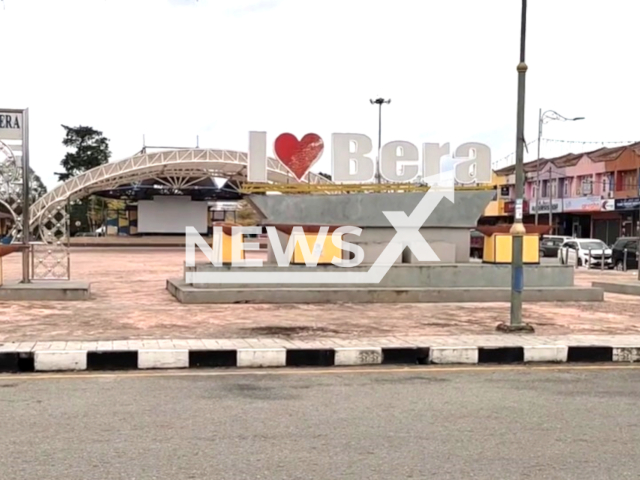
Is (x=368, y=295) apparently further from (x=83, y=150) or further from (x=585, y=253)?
(x=83, y=150)

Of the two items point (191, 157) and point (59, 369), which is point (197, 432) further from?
point (191, 157)

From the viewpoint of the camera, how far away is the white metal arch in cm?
4447

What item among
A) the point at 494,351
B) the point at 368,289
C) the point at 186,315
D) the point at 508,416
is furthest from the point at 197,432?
the point at 368,289

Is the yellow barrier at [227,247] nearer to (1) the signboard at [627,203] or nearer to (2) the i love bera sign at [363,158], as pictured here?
(2) the i love bera sign at [363,158]

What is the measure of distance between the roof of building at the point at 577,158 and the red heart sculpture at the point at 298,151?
27.8 meters

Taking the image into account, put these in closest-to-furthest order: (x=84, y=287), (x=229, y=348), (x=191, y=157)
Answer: (x=229, y=348)
(x=84, y=287)
(x=191, y=157)

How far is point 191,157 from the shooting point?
147 feet

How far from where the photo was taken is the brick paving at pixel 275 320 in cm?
1016

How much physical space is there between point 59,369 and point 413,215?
33.0ft

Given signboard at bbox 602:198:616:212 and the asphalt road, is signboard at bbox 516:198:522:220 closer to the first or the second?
the asphalt road

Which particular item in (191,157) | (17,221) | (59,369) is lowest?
(59,369)

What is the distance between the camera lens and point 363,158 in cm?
1595

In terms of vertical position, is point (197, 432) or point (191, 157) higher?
point (191, 157)

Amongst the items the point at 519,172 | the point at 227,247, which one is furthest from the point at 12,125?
the point at 519,172
